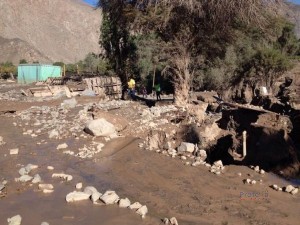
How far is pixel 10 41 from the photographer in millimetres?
67688

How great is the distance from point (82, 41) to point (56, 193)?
274 ft

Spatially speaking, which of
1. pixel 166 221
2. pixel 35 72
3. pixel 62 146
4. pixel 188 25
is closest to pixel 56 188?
pixel 166 221

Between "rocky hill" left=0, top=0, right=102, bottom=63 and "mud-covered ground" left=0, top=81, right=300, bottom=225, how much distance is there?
59112 mm

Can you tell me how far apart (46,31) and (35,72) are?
48875mm

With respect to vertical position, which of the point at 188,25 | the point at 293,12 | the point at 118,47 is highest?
the point at 293,12

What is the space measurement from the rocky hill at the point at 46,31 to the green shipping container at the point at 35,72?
3170 cm

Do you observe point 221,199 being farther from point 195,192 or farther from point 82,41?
point 82,41

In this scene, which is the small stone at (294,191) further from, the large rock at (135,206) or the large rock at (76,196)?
the large rock at (76,196)

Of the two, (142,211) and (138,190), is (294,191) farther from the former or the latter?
(142,211)

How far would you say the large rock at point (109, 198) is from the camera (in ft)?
18.1

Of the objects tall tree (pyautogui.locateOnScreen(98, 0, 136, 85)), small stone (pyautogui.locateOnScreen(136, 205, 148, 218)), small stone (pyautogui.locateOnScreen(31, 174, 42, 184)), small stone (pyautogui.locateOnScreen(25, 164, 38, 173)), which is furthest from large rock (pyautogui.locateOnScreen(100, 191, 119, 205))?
tall tree (pyautogui.locateOnScreen(98, 0, 136, 85))

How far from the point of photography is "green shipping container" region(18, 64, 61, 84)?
34250 mm

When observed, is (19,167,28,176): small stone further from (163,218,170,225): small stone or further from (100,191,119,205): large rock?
(163,218,170,225): small stone

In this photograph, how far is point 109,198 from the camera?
5.53 meters
